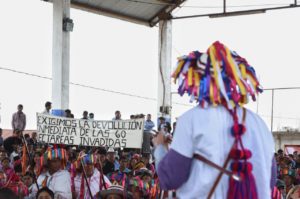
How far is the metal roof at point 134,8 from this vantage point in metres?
18.1

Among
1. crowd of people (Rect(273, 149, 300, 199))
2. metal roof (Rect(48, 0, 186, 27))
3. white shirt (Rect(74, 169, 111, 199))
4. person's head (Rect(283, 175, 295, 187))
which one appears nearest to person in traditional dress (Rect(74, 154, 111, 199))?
white shirt (Rect(74, 169, 111, 199))

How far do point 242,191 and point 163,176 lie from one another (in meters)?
0.41

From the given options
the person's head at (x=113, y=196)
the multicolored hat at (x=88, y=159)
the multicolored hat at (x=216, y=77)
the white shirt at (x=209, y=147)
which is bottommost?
the person's head at (x=113, y=196)

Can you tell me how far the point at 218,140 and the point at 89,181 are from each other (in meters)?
4.92

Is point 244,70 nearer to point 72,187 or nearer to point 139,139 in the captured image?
point 72,187

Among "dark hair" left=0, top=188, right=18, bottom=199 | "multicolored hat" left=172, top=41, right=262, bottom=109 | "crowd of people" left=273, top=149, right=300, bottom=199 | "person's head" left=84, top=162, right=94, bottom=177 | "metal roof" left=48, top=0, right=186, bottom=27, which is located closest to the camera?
"multicolored hat" left=172, top=41, right=262, bottom=109

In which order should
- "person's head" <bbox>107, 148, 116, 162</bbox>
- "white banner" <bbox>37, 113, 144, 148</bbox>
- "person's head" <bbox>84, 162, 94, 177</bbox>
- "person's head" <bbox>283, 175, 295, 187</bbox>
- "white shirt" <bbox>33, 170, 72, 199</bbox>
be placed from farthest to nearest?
"person's head" <bbox>107, 148, 116, 162</bbox> < "white banner" <bbox>37, 113, 144, 148</bbox> < "person's head" <bbox>283, 175, 295, 187</bbox> < "person's head" <bbox>84, 162, 94, 177</bbox> < "white shirt" <bbox>33, 170, 72, 199</bbox>

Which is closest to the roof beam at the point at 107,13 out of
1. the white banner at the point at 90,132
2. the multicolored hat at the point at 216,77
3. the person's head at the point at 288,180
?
the white banner at the point at 90,132

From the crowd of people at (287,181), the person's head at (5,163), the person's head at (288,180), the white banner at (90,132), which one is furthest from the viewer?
the white banner at (90,132)

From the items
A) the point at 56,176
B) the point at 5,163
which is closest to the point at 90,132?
the point at 5,163

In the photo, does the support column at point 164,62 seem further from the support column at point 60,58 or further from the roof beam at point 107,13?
the support column at point 60,58

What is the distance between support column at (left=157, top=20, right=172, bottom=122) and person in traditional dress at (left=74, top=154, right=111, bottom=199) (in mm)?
12676

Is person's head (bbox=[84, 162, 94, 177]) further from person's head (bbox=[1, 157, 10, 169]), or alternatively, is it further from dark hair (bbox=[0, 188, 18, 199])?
person's head (bbox=[1, 157, 10, 169])

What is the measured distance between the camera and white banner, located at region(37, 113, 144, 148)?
9.78 metres
